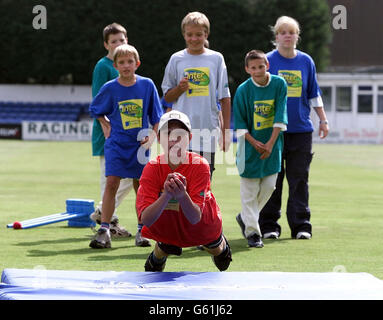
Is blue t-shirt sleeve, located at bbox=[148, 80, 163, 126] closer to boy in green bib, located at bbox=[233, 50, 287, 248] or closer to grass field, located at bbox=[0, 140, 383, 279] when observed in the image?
boy in green bib, located at bbox=[233, 50, 287, 248]

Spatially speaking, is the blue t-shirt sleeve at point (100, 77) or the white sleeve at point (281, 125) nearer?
the white sleeve at point (281, 125)

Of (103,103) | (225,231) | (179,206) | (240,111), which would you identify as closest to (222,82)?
(240,111)

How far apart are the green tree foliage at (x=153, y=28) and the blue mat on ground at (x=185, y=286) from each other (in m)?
46.1

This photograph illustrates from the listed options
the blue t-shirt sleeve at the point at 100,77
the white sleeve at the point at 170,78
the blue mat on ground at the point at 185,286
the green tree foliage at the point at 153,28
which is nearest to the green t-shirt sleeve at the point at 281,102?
the white sleeve at the point at 170,78

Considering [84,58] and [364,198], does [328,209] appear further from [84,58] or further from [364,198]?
[84,58]

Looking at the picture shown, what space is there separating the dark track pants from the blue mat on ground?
3.20 meters

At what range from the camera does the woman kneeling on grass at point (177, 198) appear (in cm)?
539

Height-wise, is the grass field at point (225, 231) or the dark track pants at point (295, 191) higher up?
the dark track pants at point (295, 191)

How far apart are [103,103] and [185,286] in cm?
329

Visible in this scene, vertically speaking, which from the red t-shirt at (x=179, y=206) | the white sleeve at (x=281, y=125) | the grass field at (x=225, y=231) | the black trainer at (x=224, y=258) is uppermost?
→ the white sleeve at (x=281, y=125)

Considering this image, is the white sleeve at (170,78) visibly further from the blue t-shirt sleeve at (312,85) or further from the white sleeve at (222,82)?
the blue t-shirt sleeve at (312,85)

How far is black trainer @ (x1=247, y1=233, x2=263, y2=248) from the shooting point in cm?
787

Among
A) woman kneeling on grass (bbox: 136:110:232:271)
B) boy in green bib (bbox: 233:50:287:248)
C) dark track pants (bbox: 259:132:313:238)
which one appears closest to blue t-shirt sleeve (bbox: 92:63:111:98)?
boy in green bib (bbox: 233:50:287:248)

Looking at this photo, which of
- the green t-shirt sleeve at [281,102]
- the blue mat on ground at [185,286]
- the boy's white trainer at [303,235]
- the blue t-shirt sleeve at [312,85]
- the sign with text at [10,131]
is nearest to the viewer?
the blue mat on ground at [185,286]
